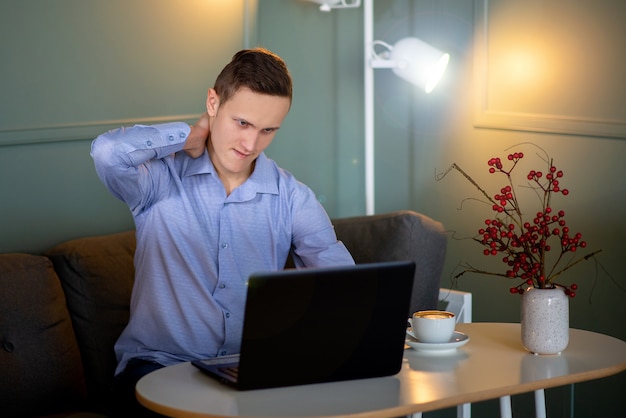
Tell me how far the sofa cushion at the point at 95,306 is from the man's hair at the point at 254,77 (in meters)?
0.61

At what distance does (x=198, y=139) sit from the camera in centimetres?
229

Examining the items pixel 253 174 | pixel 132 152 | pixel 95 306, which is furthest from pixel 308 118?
pixel 132 152

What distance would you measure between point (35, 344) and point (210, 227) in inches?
20.8

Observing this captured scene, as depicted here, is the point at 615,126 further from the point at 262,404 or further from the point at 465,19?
the point at 262,404

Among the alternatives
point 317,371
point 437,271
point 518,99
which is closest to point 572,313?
point 437,271

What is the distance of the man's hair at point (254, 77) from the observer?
227 cm

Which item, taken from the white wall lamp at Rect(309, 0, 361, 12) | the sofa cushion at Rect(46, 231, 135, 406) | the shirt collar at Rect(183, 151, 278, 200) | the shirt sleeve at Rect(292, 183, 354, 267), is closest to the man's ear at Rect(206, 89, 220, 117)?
the shirt collar at Rect(183, 151, 278, 200)

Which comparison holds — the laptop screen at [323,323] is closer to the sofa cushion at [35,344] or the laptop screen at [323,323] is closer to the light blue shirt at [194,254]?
the light blue shirt at [194,254]

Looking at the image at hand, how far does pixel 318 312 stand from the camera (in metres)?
1.64

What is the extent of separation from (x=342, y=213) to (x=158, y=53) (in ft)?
3.17

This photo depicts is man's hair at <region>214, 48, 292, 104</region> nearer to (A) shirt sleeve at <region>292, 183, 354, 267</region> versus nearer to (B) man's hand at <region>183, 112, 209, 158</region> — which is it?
(B) man's hand at <region>183, 112, 209, 158</region>

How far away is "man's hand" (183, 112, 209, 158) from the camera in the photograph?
228 cm

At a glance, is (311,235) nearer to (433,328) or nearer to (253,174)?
(253,174)

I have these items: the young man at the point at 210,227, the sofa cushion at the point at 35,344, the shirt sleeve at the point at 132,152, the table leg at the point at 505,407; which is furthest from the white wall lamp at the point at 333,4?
the table leg at the point at 505,407
